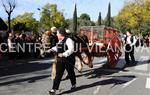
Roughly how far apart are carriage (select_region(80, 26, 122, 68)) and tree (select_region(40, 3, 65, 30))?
65.2 m

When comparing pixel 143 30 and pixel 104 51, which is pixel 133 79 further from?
pixel 143 30

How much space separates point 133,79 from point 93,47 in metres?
3.45

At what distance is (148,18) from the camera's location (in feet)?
246

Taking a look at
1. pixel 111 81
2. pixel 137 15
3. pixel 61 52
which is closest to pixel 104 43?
pixel 111 81

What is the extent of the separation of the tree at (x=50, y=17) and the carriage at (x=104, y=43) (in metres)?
65.2

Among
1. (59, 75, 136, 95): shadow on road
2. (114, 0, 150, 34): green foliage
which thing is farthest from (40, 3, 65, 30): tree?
(59, 75, 136, 95): shadow on road

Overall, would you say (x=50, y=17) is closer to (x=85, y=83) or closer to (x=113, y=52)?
(x=113, y=52)

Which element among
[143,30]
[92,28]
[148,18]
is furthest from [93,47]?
[143,30]

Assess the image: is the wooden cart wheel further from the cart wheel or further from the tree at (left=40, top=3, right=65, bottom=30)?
the tree at (left=40, top=3, right=65, bottom=30)

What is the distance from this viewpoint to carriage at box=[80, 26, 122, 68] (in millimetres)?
18016

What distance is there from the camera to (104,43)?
18453 millimetres

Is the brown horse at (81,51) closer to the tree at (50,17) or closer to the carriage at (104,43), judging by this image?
the carriage at (104,43)

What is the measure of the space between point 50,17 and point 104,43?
68564mm

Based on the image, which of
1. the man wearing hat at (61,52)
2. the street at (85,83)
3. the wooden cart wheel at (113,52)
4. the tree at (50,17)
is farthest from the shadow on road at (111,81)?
the tree at (50,17)
